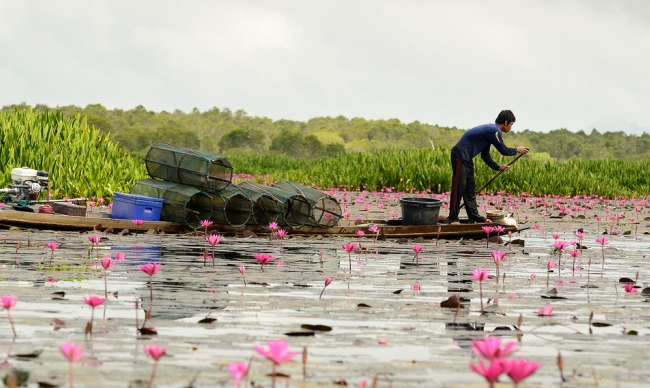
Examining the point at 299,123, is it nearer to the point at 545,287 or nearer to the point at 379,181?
the point at 379,181

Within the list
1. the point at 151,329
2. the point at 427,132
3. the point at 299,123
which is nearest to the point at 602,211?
the point at 151,329

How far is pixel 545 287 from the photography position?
654cm

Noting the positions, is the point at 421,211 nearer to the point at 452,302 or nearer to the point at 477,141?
the point at 477,141

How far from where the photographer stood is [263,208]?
1137cm

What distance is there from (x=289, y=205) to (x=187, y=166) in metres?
1.75

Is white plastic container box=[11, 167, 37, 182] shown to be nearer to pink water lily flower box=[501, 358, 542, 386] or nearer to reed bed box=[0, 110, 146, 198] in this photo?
reed bed box=[0, 110, 146, 198]

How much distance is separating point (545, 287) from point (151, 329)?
3.60 m

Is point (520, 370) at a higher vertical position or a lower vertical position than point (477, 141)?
lower

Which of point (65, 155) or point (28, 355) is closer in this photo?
point (28, 355)

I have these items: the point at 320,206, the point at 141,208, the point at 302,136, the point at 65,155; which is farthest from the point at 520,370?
the point at 302,136

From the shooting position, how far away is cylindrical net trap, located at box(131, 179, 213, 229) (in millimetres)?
10773

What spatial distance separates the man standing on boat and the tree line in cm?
6697

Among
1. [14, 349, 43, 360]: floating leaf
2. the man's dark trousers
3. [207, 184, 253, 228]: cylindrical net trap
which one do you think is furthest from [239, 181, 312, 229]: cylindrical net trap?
[14, 349, 43, 360]: floating leaf

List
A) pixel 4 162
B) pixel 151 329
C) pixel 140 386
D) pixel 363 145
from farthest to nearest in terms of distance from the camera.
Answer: pixel 363 145 → pixel 4 162 → pixel 151 329 → pixel 140 386
